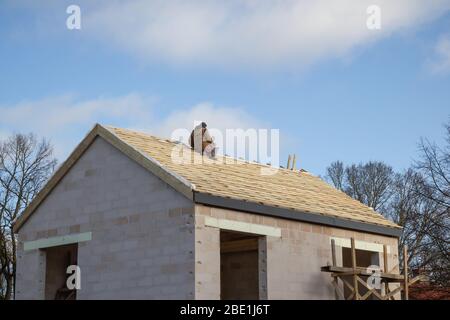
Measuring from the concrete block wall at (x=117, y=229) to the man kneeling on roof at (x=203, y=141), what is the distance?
10.5ft

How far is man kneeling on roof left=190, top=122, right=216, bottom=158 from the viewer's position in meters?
22.5

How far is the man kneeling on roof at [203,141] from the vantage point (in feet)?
74.0

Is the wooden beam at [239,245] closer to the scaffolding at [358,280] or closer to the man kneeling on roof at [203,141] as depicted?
the scaffolding at [358,280]

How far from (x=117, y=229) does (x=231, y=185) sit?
3010mm

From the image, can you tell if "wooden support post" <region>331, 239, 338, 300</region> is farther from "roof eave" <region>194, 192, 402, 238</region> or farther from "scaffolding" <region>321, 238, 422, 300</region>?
"roof eave" <region>194, 192, 402, 238</region>

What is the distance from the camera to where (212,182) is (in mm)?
19156

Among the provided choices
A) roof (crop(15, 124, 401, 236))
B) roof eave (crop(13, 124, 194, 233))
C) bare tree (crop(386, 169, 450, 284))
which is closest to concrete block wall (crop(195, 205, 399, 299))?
roof (crop(15, 124, 401, 236))

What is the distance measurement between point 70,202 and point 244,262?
5088mm

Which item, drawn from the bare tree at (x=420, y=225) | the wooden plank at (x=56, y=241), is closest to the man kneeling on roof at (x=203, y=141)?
the wooden plank at (x=56, y=241)

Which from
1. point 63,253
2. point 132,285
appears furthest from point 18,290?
point 132,285
